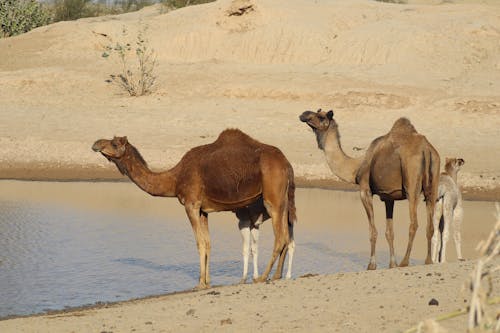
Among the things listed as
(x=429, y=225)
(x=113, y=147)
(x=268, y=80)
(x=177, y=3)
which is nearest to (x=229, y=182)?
(x=113, y=147)

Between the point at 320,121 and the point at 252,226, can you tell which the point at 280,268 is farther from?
the point at 320,121

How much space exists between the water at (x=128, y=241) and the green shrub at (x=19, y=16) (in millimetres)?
17982

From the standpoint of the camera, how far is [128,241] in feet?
50.6

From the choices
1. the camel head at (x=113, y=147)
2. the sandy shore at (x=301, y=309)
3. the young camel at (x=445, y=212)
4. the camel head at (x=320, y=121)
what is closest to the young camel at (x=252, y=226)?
the camel head at (x=320, y=121)

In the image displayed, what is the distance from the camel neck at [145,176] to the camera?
38.6ft

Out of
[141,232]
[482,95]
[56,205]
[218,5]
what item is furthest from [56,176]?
[218,5]

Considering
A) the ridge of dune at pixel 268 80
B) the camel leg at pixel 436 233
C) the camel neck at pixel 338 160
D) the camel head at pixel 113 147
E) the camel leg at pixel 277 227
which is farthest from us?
the ridge of dune at pixel 268 80

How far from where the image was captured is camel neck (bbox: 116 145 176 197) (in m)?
11.8

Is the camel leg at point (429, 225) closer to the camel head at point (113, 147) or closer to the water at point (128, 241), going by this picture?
the water at point (128, 241)

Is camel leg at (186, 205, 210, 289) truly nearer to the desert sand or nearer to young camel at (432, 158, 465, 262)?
young camel at (432, 158, 465, 262)

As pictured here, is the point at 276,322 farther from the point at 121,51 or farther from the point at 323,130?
the point at 121,51

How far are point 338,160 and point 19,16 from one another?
28.6m

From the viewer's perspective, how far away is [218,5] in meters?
33.3

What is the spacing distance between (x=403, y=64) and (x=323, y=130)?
16777 mm
